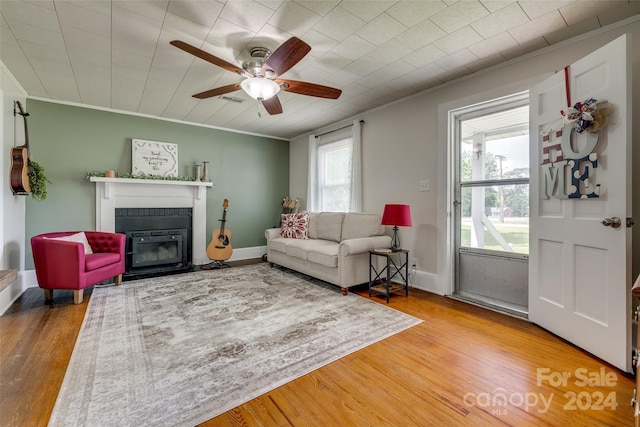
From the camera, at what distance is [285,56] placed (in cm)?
207

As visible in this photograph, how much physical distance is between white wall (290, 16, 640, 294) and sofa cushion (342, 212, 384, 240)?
0.35 meters

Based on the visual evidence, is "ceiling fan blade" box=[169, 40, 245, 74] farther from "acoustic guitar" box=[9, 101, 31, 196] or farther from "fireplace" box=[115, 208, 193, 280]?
"fireplace" box=[115, 208, 193, 280]

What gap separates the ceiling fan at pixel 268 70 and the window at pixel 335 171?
73.3 inches

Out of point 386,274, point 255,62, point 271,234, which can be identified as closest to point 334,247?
point 386,274

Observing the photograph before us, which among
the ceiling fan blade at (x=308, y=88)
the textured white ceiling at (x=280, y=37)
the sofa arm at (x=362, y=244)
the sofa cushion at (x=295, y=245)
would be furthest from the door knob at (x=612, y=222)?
the sofa cushion at (x=295, y=245)

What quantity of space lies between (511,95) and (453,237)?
5.23ft

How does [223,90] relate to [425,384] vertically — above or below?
above

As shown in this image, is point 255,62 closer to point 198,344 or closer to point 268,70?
point 268,70

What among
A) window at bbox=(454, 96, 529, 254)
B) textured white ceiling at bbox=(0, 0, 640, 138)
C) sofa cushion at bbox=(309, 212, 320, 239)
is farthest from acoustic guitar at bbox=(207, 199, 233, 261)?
window at bbox=(454, 96, 529, 254)

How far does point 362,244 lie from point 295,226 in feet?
5.18

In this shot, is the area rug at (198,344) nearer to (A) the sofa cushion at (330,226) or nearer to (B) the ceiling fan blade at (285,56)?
(A) the sofa cushion at (330,226)

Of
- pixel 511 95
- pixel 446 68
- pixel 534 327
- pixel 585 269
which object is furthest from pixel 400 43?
pixel 534 327

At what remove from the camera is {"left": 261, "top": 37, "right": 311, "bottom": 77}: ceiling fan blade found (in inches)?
75.2

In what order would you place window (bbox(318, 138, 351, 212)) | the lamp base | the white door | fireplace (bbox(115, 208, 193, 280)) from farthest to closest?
window (bbox(318, 138, 351, 212))
fireplace (bbox(115, 208, 193, 280))
the lamp base
the white door
